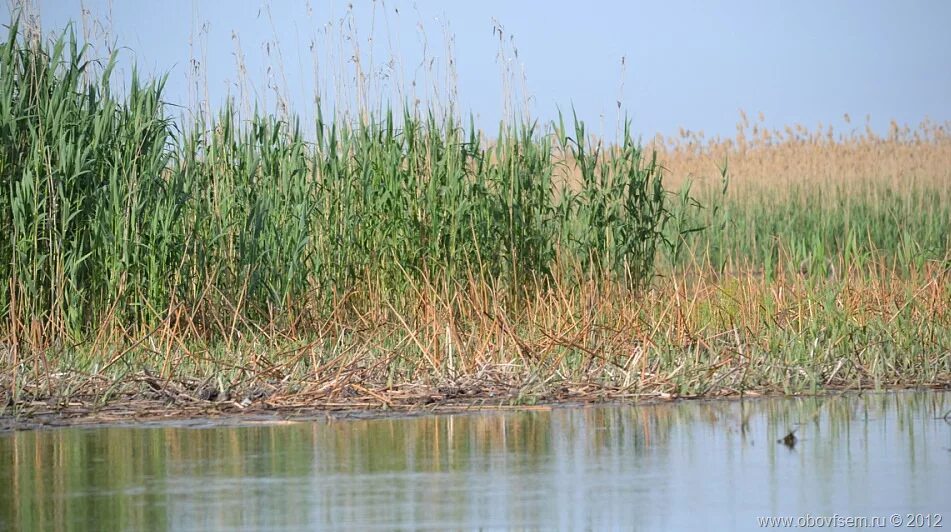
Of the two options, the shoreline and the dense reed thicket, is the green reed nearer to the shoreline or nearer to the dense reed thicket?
the dense reed thicket

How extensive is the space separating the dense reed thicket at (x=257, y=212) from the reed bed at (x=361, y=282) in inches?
0.8

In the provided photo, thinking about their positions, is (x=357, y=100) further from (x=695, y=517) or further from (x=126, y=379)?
(x=695, y=517)

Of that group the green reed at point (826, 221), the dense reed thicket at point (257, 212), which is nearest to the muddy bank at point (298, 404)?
the dense reed thicket at point (257, 212)

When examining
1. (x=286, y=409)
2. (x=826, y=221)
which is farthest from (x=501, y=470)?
(x=826, y=221)

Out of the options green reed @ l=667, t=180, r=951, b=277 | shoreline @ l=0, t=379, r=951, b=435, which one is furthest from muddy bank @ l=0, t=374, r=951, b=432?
green reed @ l=667, t=180, r=951, b=277

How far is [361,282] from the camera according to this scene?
11.1 meters

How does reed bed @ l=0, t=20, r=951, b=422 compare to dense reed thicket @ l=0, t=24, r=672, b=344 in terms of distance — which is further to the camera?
dense reed thicket @ l=0, t=24, r=672, b=344

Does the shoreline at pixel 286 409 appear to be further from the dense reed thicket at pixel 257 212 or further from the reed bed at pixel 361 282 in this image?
the dense reed thicket at pixel 257 212

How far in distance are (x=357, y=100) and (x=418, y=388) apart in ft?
15.9

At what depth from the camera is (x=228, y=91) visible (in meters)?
11.7

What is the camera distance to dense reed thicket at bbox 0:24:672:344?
10.1 meters

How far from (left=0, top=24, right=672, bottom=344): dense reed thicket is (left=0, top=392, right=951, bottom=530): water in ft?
12.1

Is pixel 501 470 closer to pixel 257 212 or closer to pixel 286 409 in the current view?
pixel 286 409

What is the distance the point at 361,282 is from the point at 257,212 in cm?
108
